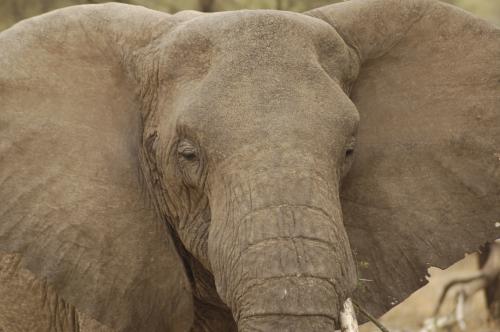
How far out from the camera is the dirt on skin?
816 cm

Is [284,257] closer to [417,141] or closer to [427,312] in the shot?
[417,141]

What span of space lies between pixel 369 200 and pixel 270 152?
0.78m

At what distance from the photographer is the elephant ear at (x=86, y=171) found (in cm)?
375

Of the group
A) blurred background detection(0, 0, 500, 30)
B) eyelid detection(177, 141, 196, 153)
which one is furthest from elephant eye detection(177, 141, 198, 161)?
blurred background detection(0, 0, 500, 30)

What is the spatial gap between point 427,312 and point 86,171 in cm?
580

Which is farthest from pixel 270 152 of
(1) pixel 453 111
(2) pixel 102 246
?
(1) pixel 453 111

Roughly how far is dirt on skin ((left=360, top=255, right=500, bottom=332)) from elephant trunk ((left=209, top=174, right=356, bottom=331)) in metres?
4.44

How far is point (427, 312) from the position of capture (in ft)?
30.1

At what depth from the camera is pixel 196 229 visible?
12.3 ft

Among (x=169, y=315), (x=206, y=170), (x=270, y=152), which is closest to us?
(x=270, y=152)

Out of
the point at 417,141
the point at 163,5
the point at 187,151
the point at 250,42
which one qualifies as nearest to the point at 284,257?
the point at 187,151

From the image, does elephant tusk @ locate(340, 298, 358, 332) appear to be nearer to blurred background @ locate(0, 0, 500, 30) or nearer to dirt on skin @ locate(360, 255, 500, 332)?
blurred background @ locate(0, 0, 500, 30)

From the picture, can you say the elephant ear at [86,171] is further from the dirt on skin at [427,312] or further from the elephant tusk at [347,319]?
the dirt on skin at [427,312]

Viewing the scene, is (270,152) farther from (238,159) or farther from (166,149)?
(166,149)
